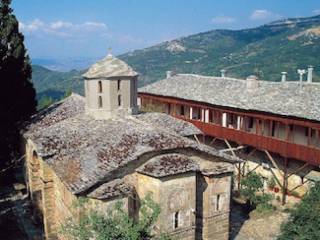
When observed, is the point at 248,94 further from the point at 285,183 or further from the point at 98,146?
the point at 98,146

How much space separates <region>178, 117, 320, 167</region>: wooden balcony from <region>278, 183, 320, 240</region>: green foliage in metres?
7.06

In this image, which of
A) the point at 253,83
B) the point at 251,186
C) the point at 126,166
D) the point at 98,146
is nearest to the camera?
the point at 126,166

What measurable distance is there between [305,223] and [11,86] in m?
20.3

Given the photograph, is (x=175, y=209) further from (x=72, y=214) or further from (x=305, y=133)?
(x=305, y=133)

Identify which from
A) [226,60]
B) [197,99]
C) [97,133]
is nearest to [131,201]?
[97,133]

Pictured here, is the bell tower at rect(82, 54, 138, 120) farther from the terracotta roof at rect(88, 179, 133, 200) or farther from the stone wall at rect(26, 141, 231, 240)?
the terracotta roof at rect(88, 179, 133, 200)

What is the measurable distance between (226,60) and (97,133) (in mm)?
107562

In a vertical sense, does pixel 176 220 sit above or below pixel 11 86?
below

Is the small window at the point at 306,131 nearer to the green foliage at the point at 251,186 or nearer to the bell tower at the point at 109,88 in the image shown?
the green foliage at the point at 251,186

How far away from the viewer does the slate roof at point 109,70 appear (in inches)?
Answer: 810

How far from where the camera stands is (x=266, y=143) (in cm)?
2659

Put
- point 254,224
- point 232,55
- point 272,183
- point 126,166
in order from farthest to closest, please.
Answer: point 232,55 → point 272,183 → point 254,224 → point 126,166

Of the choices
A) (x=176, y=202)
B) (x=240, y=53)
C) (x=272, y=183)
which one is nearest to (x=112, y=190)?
(x=176, y=202)

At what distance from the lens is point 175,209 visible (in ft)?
51.0
